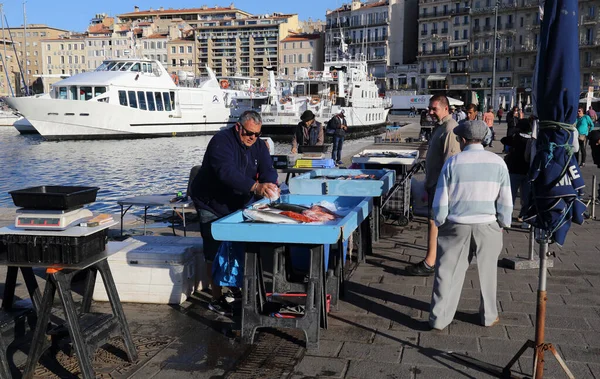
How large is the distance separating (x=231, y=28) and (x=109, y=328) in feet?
357

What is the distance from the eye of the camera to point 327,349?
4.36 metres

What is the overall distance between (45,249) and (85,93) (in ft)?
137

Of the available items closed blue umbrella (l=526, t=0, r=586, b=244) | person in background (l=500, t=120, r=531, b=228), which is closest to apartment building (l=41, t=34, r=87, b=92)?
person in background (l=500, t=120, r=531, b=228)

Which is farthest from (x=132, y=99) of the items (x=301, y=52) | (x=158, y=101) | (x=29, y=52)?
(x=29, y=52)

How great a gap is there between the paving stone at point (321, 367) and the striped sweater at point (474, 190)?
133cm

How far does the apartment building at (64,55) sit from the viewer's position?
117250mm

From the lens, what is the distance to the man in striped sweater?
453cm

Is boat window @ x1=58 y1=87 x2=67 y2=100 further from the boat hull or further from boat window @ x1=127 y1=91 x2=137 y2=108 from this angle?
boat window @ x1=127 y1=91 x2=137 y2=108

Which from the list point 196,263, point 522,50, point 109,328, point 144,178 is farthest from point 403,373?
point 522,50

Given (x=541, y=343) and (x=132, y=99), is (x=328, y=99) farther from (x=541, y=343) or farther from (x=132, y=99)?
(x=541, y=343)

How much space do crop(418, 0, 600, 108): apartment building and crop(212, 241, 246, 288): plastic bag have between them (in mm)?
68941

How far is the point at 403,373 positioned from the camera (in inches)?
155

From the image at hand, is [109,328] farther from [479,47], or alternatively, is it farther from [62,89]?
[479,47]

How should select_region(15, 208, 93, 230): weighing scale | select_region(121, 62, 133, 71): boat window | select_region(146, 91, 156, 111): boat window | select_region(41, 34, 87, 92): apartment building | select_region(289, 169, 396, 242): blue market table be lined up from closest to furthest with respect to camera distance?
select_region(15, 208, 93, 230): weighing scale, select_region(289, 169, 396, 242): blue market table, select_region(146, 91, 156, 111): boat window, select_region(121, 62, 133, 71): boat window, select_region(41, 34, 87, 92): apartment building
